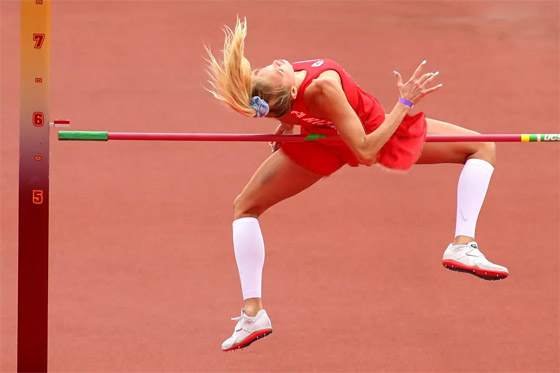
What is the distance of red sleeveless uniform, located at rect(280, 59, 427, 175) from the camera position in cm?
368

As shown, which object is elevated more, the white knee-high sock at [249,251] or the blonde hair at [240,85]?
the blonde hair at [240,85]

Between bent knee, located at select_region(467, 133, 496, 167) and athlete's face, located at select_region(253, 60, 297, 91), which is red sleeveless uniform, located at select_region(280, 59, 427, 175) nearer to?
athlete's face, located at select_region(253, 60, 297, 91)

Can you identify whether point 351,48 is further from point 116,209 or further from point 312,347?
point 312,347

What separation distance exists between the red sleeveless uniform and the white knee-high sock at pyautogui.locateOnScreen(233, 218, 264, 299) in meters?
0.31

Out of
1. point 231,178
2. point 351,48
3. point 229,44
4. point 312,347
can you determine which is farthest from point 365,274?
point 229,44

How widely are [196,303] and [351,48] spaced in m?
2.75

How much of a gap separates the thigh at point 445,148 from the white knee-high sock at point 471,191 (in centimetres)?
4

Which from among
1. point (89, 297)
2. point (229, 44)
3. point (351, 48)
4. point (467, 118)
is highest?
point (351, 48)

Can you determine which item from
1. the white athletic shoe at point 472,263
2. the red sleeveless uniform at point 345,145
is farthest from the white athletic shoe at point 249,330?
the white athletic shoe at point 472,263

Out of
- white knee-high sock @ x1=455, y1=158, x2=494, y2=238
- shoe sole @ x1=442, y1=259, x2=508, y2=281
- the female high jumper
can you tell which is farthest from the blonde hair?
shoe sole @ x1=442, y1=259, x2=508, y2=281

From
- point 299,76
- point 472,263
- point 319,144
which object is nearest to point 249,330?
point 319,144

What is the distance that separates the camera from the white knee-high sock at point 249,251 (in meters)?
3.88

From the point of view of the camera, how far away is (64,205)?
6.96 m

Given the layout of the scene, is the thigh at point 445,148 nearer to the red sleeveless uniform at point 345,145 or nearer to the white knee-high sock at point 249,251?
the red sleeveless uniform at point 345,145
